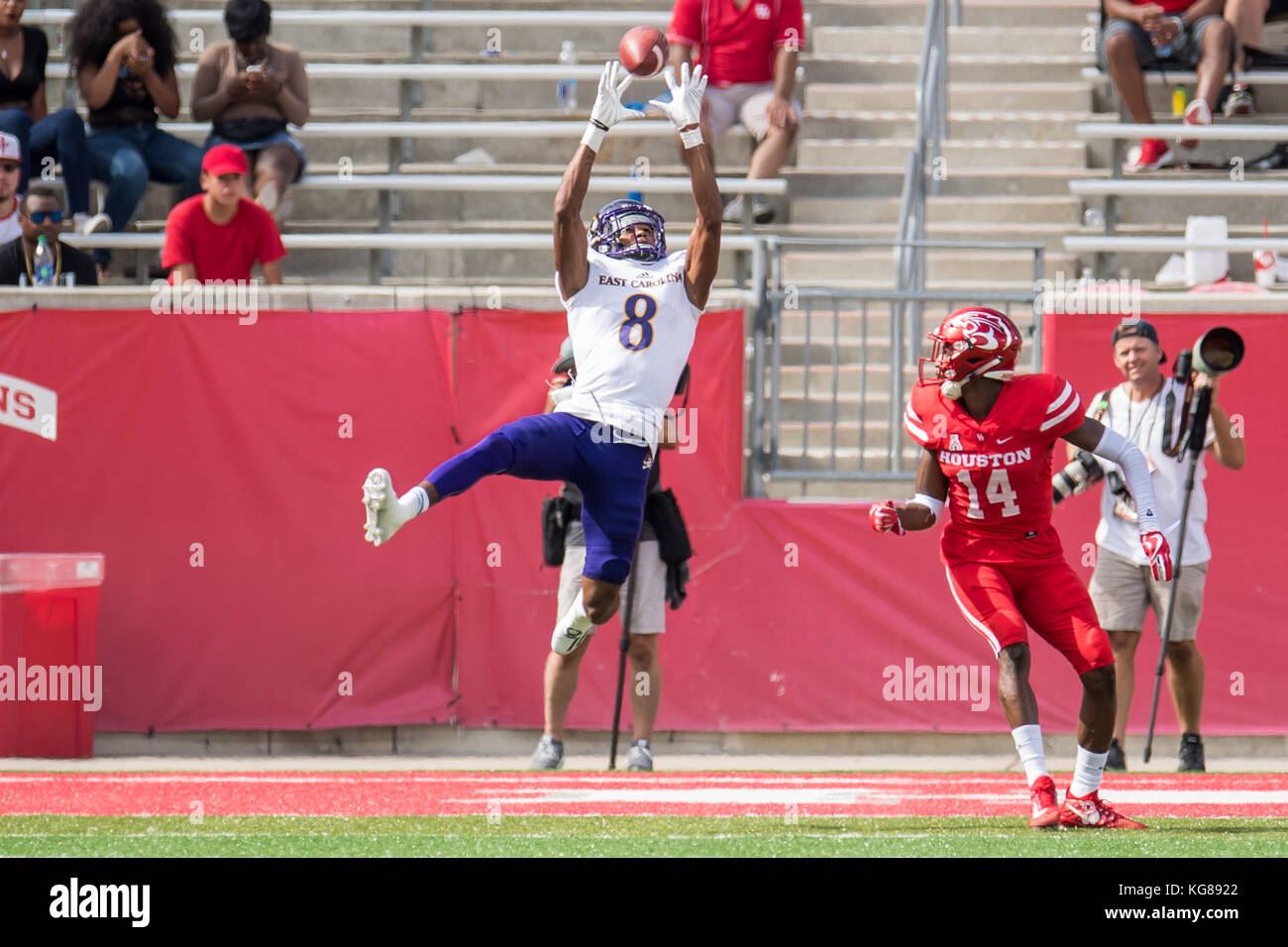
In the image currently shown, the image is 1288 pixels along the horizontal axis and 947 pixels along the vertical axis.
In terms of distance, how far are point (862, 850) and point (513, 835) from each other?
1202 millimetres

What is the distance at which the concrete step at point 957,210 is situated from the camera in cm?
1227

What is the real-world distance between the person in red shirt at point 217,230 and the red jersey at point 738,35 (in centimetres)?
326

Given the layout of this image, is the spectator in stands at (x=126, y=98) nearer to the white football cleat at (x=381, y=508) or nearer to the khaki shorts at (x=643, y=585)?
the khaki shorts at (x=643, y=585)

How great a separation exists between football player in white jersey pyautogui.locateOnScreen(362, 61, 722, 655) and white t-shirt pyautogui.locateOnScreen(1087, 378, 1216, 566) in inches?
107

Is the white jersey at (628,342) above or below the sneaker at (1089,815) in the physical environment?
above

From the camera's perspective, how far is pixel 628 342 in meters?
7.06

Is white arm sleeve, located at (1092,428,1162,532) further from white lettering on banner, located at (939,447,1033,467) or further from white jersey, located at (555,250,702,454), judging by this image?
white jersey, located at (555,250,702,454)

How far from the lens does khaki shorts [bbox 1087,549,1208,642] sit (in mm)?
8766

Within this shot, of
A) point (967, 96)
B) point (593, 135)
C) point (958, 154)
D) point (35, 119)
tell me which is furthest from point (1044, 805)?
point (35, 119)

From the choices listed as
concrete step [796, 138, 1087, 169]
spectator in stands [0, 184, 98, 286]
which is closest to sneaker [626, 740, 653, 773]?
spectator in stands [0, 184, 98, 286]

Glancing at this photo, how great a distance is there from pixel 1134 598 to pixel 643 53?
3.64 m

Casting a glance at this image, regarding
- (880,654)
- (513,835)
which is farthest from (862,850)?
(880,654)

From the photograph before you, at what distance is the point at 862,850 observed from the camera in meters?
5.68

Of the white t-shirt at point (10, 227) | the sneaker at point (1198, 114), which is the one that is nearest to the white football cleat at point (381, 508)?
the white t-shirt at point (10, 227)
